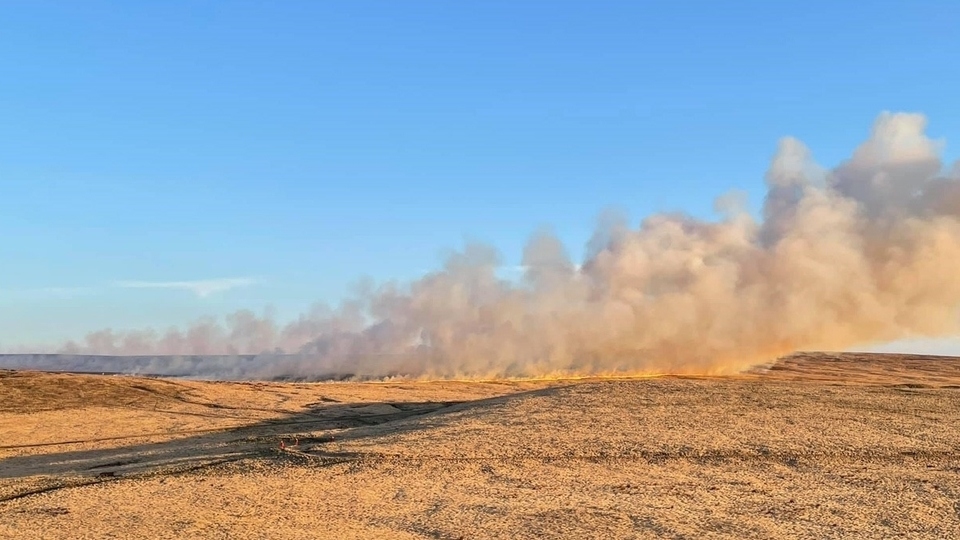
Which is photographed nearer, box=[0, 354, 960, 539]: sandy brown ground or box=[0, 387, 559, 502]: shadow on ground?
box=[0, 354, 960, 539]: sandy brown ground

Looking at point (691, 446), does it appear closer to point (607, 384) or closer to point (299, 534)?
point (299, 534)

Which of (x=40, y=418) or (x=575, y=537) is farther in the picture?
(x=40, y=418)

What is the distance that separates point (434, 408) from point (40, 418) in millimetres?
12093

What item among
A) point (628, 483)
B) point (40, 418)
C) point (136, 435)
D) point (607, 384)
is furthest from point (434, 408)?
point (628, 483)

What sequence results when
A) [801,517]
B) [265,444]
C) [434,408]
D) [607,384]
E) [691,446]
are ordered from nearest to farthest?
[801,517], [691,446], [265,444], [607,384], [434,408]

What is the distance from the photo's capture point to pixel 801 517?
375 inches

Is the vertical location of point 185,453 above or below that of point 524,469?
below

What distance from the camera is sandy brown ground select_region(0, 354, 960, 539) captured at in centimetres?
948

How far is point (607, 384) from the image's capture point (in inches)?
952

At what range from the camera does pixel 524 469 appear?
12750 millimetres

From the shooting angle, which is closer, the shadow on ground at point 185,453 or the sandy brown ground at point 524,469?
the sandy brown ground at point 524,469

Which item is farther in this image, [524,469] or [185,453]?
[185,453]

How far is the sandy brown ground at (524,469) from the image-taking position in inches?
373

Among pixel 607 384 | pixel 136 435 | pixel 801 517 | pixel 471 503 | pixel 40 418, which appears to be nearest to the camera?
pixel 801 517
